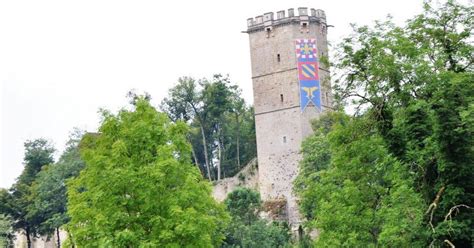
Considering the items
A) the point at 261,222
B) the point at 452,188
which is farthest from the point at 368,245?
the point at 261,222

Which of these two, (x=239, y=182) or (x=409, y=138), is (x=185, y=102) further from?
(x=409, y=138)

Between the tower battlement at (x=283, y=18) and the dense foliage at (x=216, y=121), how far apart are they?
6435 millimetres

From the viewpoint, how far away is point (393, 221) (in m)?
26.5

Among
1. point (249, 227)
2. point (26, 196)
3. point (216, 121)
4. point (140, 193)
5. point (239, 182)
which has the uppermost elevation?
point (216, 121)

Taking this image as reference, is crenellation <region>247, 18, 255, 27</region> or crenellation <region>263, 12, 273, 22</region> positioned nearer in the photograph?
crenellation <region>263, 12, 273, 22</region>

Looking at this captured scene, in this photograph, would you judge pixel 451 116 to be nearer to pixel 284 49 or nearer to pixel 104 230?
pixel 104 230

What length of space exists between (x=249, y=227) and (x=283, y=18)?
1926 centimetres

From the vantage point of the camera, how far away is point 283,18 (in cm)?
6088

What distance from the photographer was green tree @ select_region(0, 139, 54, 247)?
206ft

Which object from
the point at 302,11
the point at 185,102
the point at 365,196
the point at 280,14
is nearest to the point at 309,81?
the point at 302,11

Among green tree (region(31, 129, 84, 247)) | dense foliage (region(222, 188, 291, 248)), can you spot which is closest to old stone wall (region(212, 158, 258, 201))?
dense foliage (region(222, 188, 291, 248))

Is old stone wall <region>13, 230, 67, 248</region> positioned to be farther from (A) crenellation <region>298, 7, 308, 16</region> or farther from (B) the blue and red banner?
(A) crenellation <region>298, 7, 308, 16</region>

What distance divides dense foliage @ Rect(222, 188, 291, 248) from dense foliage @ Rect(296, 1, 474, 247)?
556 inches

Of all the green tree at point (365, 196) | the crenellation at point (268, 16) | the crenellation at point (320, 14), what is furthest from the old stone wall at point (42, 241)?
the green tree at point (365, 196)
